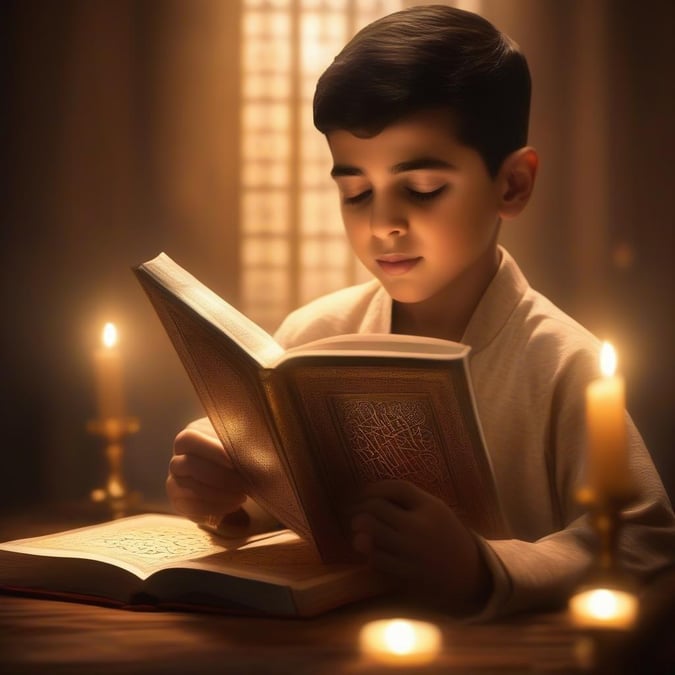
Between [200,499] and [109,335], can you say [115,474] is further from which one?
[200,499]

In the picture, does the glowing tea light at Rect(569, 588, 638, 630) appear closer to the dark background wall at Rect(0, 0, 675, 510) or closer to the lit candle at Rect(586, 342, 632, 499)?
the lit candle at Rect(586, 342, 632, 499)

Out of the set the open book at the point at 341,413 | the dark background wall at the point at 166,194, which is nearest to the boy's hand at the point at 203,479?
the open book at the point at 341,413

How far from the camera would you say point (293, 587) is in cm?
92

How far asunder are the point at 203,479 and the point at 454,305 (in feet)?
1.36

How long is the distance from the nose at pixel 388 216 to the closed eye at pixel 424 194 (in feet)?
0.07

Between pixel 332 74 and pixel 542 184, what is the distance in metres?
1.04

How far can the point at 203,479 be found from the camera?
3.94 ft

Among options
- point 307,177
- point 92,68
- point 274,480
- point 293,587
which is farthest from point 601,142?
point 293,587

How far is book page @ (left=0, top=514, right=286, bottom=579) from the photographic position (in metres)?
1.05

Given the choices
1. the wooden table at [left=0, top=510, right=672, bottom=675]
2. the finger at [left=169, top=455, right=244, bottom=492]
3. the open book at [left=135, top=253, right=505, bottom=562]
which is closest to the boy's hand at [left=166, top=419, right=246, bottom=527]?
the finger at [left=169, top=455, right=244, bottom=492]

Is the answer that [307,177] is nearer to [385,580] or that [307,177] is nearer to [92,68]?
[92,68]

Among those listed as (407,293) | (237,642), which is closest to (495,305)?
(407,293)

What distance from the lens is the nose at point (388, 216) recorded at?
1209mm

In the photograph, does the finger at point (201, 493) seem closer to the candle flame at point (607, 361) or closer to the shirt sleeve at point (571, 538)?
the shirt sleeve at point (571, 538)
